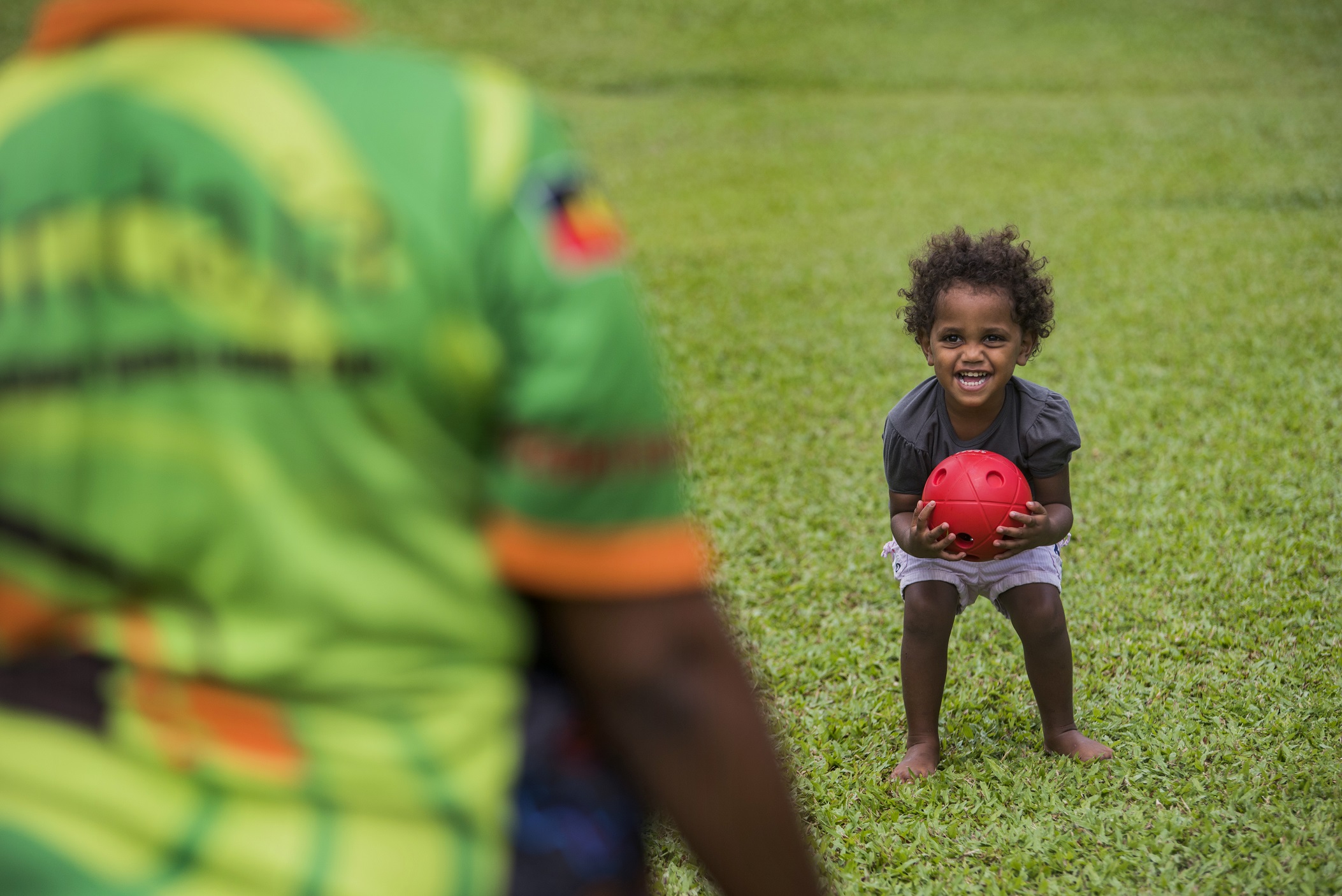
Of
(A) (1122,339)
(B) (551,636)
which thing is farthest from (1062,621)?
(A) (1122,339)

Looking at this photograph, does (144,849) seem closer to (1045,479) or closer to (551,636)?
(551,636)

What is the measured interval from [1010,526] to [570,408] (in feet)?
7.43

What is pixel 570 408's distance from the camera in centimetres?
91

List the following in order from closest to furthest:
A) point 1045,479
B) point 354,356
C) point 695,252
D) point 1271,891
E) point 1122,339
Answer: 1. point 354,356
2. point 1271,891
3. point 1045,479
4. point 1122,339
5. point 695,252

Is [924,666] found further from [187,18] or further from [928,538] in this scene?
[187,18]

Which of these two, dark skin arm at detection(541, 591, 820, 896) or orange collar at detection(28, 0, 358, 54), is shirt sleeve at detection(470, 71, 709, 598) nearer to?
dark skin arm at detection(541, 591, 820, 896)

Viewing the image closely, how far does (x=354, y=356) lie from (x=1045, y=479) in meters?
2.52

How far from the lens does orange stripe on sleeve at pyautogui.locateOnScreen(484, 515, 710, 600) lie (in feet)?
3.08

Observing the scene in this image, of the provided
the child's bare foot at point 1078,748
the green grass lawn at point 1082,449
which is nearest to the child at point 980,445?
the child's bare foot at point 1078,748

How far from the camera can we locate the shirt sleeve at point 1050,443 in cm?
309

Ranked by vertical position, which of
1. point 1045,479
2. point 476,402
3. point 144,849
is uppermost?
point 1045,479

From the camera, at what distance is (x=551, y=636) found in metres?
1.01

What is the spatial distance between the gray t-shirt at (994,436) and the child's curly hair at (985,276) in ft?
0.50

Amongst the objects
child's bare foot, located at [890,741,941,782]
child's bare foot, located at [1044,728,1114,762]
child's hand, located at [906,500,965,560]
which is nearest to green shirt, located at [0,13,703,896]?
child's hand, located at [906,500,965,560]
